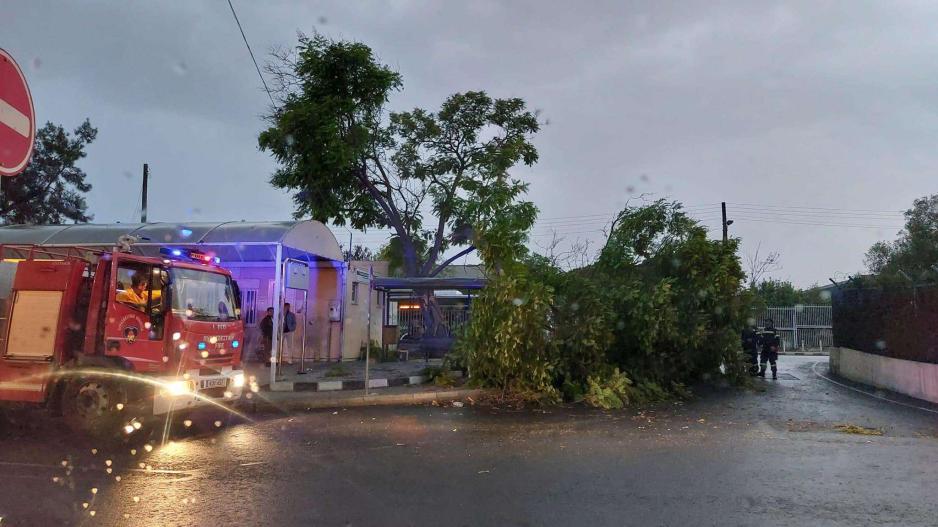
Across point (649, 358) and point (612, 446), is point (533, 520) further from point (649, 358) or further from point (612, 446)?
point (649, 358)

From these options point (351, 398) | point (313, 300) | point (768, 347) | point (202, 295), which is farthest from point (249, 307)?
point (768, 347)

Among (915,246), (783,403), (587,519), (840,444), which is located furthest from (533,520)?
(915,246)

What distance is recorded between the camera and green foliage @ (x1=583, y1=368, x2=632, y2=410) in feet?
38.2

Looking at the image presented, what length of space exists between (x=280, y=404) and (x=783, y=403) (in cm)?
906

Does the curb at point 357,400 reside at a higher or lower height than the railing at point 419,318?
lower

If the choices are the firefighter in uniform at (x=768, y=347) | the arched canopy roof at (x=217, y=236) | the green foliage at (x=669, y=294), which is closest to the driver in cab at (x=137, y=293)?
the arched canopy roof at (x=217, y=236)

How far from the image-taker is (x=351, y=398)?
11695 millimetres

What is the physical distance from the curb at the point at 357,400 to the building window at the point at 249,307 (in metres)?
5.25

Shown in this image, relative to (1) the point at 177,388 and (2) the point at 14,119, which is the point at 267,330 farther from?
(2) the point at 14,119

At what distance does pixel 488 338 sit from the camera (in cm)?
1235

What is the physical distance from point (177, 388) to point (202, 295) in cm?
161

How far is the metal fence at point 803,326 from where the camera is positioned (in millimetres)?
32562

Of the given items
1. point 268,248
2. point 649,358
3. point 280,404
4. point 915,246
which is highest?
point 915,246

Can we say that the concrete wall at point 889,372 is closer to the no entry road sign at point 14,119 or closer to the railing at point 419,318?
the railing at point 419,318
